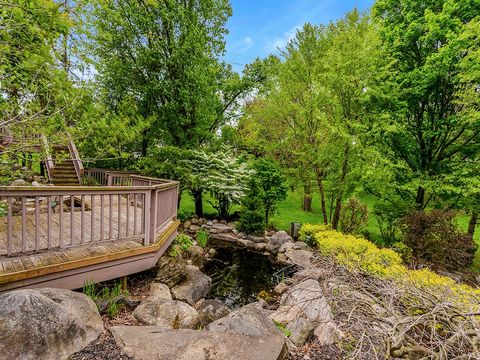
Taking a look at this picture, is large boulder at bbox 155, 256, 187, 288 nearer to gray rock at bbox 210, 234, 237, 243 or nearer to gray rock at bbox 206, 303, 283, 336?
gray rock at bbox 206, 303, 283, 336

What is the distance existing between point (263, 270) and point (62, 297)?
17.1ft

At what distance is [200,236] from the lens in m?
8.47

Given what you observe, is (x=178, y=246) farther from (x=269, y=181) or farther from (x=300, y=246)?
(x=269, y=181)

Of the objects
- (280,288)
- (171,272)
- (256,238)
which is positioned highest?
(171,272)

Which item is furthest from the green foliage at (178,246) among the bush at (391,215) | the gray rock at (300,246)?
the bush at (391,215)

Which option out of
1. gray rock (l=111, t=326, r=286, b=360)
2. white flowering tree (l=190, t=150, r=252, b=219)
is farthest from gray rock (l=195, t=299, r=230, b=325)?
white flowering tree (l=190, t=150, r=252, b=219)

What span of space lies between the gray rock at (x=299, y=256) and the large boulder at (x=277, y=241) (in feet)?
2.20

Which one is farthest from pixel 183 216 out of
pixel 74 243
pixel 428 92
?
pixel 428 92

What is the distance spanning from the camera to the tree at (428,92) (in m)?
6.67

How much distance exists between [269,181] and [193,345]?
25.3ft

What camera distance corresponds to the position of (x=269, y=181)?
10.0m

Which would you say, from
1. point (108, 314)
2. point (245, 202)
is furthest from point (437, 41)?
point (108, 314)

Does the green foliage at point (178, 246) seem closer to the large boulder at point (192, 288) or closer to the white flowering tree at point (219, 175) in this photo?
the large boulder at point (192, 288)

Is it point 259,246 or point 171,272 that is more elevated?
point 171,272
